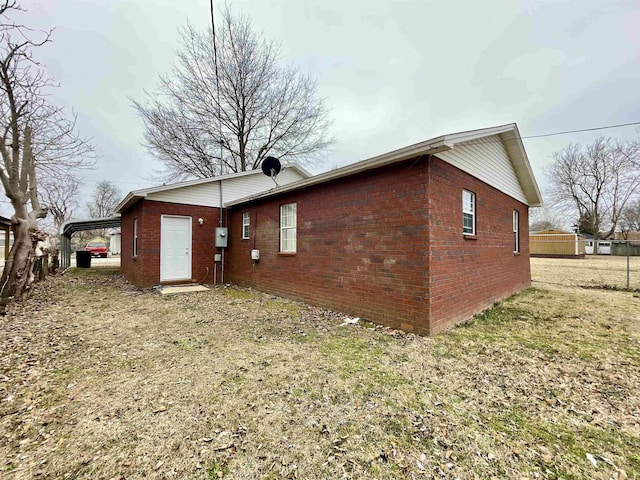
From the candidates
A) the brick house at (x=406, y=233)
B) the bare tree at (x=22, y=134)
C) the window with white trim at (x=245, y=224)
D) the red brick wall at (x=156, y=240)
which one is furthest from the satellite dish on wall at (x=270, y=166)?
the bare tree at (x=22, y=134)

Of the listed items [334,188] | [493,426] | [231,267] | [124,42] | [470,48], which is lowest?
[493,426]

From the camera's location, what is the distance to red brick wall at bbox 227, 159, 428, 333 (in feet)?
14.9

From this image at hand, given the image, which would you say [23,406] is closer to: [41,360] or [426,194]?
[41,360]

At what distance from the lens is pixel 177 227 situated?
932 cm

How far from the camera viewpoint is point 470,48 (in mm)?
9430

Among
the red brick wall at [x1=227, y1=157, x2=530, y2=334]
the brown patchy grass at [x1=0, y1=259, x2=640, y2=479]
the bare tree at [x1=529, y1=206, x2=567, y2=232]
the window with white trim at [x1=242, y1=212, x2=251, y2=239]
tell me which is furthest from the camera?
the bare tree at [x1=529, y1=206, x2=567, y2=232]

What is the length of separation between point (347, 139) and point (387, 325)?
53.2ft

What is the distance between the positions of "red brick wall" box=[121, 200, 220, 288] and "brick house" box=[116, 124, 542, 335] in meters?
0.16

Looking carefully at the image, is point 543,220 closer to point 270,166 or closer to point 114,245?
point 270,166

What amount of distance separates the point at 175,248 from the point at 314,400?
8.31 metres

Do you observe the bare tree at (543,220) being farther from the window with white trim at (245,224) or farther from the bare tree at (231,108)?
the window with white trim at (245,224)

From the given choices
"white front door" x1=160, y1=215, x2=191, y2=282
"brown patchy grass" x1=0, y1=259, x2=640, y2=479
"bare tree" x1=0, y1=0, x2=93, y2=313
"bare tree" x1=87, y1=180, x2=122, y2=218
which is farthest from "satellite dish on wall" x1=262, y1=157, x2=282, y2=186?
"bare tree" x1=87, y1=180, x2=122, y2=218

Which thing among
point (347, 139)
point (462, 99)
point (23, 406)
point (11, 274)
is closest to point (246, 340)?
point (23, 406)

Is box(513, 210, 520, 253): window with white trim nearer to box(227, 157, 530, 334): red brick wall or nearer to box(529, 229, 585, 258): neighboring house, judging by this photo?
box(227, 157, 530, 334): red brick wall
